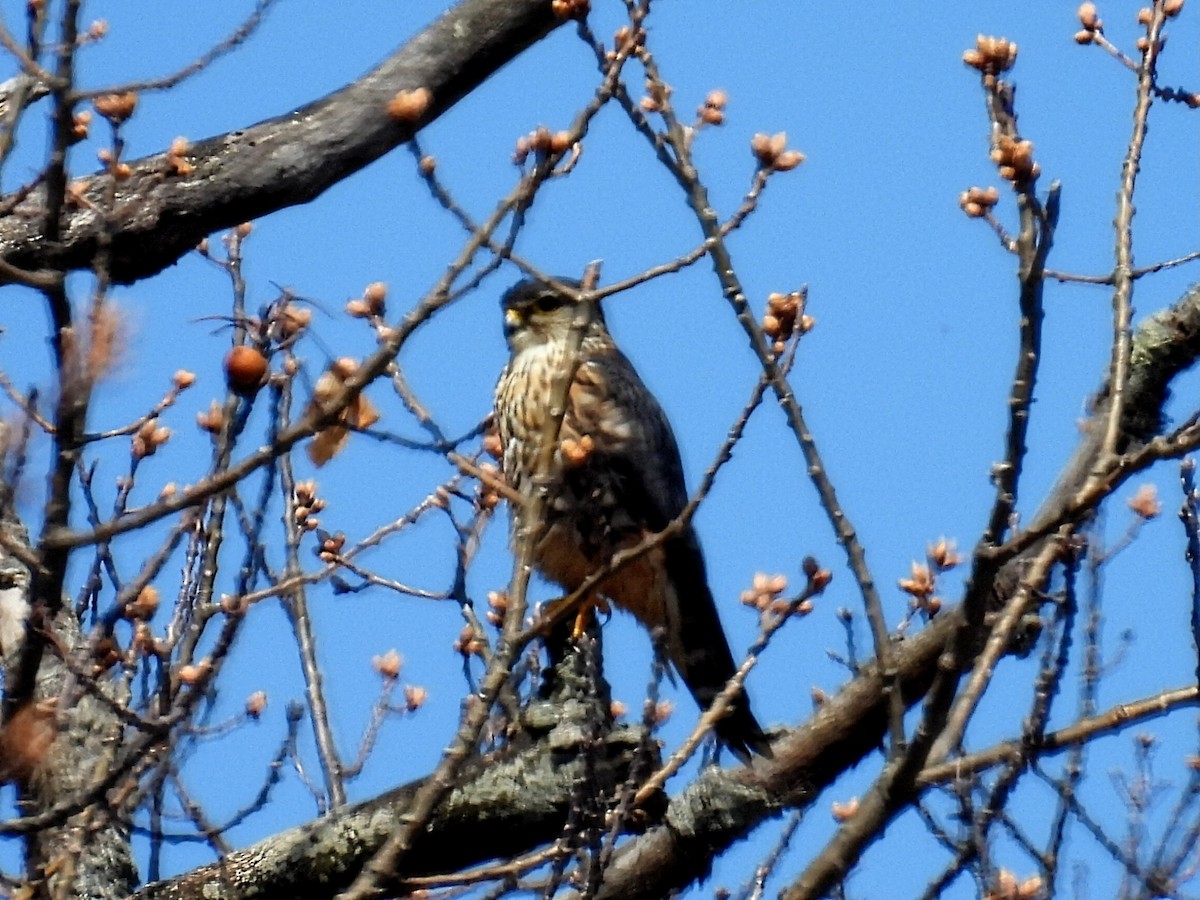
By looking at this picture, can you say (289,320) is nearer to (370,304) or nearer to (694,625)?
(370,304)

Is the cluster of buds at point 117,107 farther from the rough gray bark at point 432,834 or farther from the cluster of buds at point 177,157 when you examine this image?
the rough gray bark at point 432,834

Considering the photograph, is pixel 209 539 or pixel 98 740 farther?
pixel 98 740

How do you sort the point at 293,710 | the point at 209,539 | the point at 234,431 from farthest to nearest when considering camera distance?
the point at 293,710
the point at 209,539
the point at 234,431

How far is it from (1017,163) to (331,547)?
1680mm

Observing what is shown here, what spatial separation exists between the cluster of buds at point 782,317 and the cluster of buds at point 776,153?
178 mm

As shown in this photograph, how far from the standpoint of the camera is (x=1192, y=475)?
2396 millimetres

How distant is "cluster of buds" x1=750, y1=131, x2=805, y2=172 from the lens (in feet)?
7.87

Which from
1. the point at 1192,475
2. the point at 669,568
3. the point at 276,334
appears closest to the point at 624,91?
the point at 276,334

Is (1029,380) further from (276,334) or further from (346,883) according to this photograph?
(346,883)

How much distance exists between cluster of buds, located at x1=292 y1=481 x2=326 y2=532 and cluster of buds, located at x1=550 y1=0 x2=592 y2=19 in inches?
48.6

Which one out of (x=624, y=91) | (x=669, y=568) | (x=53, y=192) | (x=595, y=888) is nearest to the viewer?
(x=53, y=192)

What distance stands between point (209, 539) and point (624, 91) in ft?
3.30

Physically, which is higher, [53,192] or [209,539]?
[209,539]

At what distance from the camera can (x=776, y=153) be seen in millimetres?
2410
